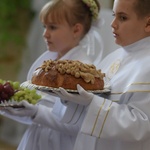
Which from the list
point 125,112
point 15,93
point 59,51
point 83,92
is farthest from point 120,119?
point 59,51

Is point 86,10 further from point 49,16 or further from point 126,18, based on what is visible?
point 126,18

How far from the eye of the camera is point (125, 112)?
1.24 meters

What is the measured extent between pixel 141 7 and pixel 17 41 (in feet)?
7.15

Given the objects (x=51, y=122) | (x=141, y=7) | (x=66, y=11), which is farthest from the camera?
(x=66, y=11)

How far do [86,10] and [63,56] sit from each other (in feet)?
A: 0.73

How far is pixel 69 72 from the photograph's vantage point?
131cm

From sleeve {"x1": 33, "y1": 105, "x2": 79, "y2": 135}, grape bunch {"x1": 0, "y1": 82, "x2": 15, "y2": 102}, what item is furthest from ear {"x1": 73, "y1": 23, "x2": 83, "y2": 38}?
grape bunch {"x1": 0, "y1": 82, "x2": 15, "y2": 102}

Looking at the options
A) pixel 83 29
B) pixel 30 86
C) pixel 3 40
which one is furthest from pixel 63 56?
pixel 3 40

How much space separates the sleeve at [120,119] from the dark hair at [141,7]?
27 centimetres

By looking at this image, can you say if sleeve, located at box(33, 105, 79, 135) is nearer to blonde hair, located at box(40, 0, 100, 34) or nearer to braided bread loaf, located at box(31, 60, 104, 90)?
braided bread loaf, located at box(31, 60, 104, 90)

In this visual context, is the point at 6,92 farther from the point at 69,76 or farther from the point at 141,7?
the point at 141,7

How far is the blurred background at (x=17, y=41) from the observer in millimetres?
3383

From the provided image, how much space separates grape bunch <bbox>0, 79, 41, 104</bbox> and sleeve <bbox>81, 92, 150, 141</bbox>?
0.24 m

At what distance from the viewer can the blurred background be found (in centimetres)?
338
